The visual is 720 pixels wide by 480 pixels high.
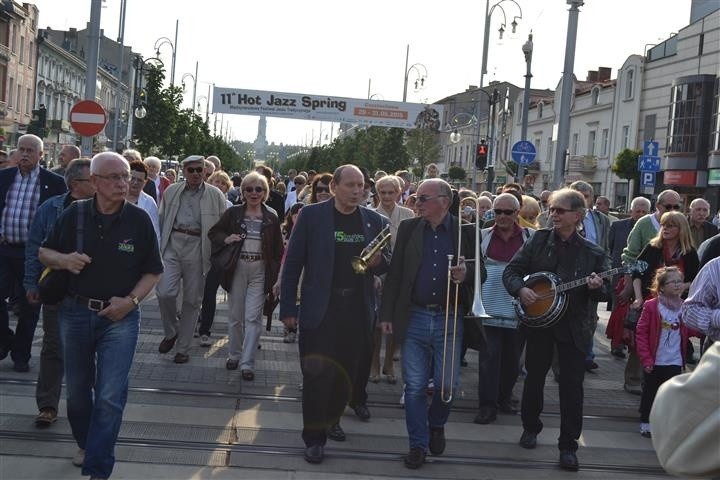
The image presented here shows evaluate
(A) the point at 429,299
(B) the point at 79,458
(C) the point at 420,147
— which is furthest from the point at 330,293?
(C) the point at 420,147

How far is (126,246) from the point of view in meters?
5.22

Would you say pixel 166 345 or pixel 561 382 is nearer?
pixel 561 382

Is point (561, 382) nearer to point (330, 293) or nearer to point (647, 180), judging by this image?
point (330, 293)

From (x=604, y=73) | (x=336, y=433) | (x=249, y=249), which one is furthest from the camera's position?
(x=604, y=73)

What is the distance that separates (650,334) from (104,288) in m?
4.63

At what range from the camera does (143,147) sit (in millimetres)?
40812

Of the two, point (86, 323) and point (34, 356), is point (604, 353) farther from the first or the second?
point (86, 323)

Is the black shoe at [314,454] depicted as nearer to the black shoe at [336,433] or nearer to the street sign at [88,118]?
the black shoe at [336,433]

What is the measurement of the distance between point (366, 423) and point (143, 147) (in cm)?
3517

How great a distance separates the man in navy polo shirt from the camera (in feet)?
16.9

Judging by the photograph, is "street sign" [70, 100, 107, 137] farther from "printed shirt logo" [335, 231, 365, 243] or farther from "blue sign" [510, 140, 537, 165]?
"blue sign" [510, 140, 537, 165]

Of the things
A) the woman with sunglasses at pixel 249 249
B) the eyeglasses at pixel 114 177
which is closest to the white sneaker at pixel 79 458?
the eyeglasses at pixel 114 177

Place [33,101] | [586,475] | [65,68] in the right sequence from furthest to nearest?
1. [65,68]
2. [33,101]
3. [586,475]

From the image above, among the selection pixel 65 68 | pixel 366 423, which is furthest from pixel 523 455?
pixel 65 68
